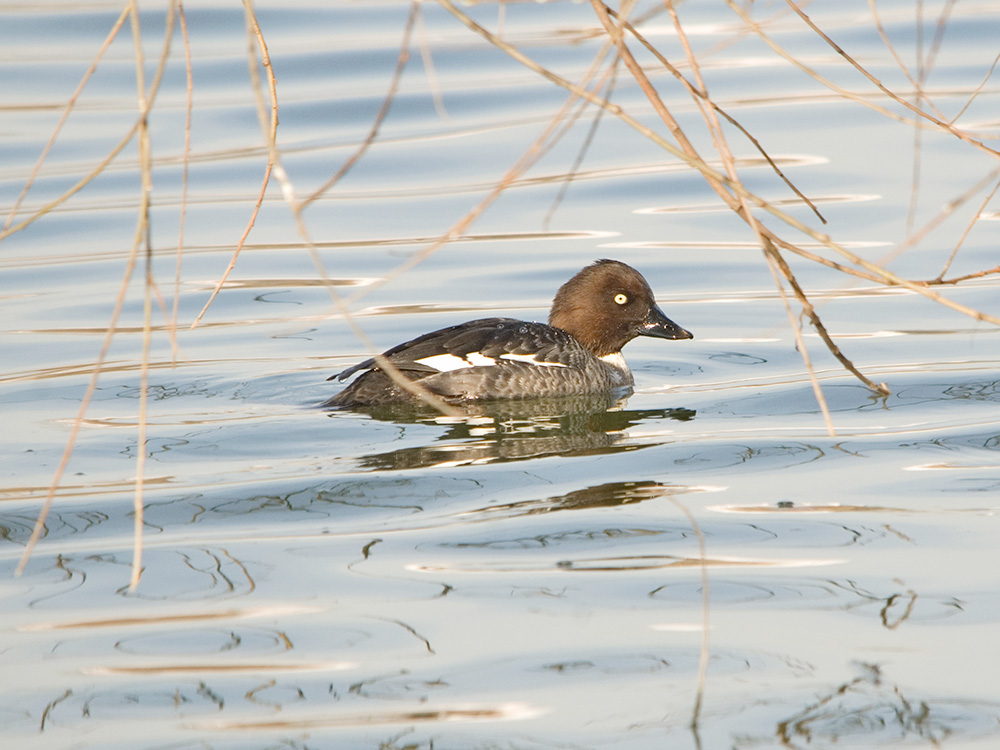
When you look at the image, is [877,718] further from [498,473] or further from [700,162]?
[498,473]

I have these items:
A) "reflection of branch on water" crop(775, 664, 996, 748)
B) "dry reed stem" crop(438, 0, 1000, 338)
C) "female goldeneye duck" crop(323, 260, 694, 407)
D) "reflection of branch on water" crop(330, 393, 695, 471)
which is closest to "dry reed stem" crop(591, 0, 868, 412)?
"dry reed stem" crop(438, 0, 1000, 338)

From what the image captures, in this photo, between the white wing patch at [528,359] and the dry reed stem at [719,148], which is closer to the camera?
the dry reed stem at [719,148]

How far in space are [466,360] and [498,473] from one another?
1595 millimetres

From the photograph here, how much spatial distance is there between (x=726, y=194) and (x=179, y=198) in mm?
10383

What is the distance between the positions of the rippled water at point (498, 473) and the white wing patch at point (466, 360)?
280 millimetres

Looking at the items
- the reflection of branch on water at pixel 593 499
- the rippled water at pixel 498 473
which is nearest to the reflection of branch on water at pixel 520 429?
the rippled water at pixel 498 473

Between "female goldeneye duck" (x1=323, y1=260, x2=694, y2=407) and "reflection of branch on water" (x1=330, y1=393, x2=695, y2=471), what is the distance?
94mm

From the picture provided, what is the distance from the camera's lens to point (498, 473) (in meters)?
6.38

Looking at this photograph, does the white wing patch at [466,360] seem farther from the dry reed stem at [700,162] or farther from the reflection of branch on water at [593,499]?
the dry reed stem at [700,162]

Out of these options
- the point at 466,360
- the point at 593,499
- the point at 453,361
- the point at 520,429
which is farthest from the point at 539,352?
the point at 593,499

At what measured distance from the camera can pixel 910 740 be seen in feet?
A: 12.2

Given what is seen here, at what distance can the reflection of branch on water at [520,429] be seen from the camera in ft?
21.9

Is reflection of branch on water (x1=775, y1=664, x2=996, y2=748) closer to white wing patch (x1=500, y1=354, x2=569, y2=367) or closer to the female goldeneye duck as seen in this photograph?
the female goldeneye duck

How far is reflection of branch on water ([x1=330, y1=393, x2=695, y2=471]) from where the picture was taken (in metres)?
6.68
